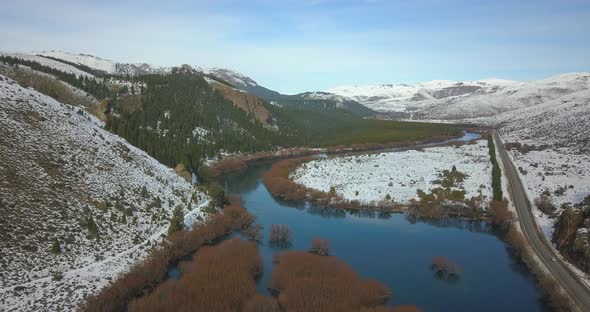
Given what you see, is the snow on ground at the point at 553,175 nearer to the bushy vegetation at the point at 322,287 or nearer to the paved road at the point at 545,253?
the paved road at the point at 545,253

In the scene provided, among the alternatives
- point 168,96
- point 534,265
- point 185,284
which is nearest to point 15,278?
point 185,284

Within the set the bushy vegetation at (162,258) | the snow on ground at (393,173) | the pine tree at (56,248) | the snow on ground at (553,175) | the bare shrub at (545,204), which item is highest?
the snow on ground at (553,175)

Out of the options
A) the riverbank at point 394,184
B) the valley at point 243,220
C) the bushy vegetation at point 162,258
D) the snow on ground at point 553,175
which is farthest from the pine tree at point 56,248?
the snow on ground at point 553,175

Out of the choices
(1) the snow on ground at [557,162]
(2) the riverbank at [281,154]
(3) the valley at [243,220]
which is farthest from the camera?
(2) the riverbank at [281,154]

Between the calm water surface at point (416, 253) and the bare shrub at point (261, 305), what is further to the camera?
the calm water surface at point (416, 253)

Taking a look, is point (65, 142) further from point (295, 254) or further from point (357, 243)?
point (357, 243)

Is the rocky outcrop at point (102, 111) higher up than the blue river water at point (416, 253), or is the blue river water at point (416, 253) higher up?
the rocky outcrop at point (102, 111)

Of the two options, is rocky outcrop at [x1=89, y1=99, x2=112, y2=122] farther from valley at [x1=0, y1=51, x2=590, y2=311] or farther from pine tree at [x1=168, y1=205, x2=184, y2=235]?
pine tree at [x1=168, y1=205, x2=184, y2=235]

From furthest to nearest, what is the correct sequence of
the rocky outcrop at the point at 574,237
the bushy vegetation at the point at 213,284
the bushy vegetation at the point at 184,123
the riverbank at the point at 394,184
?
the bushy vegetation at the point at 184,123 → the riverbank at the point at 394,184 → the rocky outcrop at the point at 574,237 → the bushy vegetation at the point at 213,284

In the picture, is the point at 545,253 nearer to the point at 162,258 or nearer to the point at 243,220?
the point at 243,220
